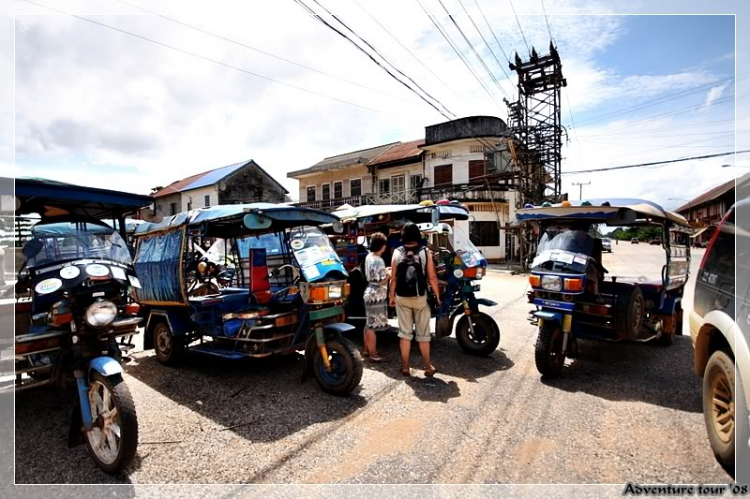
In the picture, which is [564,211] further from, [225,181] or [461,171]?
[225,181]

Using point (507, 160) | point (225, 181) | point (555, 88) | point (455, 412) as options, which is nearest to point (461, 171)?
point (507, 160)

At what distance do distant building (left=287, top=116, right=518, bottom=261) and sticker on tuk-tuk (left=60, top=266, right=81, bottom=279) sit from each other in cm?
1804

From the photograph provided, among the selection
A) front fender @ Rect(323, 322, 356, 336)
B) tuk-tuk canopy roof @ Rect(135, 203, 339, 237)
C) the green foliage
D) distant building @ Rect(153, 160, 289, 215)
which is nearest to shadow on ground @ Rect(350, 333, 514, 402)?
front fender @ Rect(323, 322, 356, 336)

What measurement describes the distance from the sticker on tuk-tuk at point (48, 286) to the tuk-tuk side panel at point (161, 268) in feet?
5.69

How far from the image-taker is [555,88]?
64.8 ft

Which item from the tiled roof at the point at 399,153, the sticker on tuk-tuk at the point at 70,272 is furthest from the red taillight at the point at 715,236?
the tiled roof at the point at 399,153

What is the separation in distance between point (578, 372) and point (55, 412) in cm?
588

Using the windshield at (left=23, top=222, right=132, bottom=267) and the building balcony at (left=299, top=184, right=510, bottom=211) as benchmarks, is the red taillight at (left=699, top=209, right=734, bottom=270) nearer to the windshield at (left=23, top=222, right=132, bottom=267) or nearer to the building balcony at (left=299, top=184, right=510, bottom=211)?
the windshield at (left=23, top=222, right=132, bottom=267)

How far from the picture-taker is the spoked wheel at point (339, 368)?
4379mm

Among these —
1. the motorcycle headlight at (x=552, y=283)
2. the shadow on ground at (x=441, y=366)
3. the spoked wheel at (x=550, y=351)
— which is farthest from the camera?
the motorcycle headlight at (x=552, y=283)

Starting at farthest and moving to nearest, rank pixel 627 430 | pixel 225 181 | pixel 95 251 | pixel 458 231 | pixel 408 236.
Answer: pixel 225 181, pixel 458 231, pixel 408 236, pixel 95 251, pixel 627 430

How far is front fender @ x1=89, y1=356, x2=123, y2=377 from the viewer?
9.94ft

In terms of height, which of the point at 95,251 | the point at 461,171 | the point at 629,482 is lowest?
the point at 629,482

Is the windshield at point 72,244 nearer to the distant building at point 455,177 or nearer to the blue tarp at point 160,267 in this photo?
the blue tarp at point 160,267
